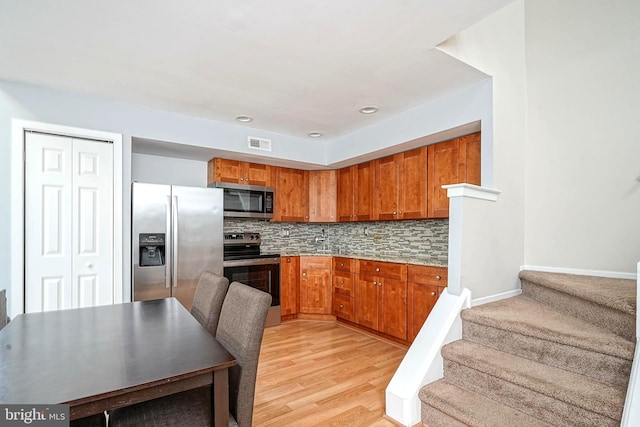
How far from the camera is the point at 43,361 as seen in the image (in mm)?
1138

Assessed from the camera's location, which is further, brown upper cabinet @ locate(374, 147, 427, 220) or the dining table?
brown upper cabinet @ locate(374, 147, 427, 220)

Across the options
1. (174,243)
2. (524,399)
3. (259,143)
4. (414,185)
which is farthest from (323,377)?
(259,143)

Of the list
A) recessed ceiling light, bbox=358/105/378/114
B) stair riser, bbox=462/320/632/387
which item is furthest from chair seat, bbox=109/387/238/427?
recessed ceiling light, bbox=358/105/378/114

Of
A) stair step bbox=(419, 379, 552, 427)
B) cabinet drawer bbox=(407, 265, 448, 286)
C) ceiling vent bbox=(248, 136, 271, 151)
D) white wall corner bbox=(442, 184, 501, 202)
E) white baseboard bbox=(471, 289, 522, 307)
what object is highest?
ceiling vent bbox=(248, 136, 271, 151)

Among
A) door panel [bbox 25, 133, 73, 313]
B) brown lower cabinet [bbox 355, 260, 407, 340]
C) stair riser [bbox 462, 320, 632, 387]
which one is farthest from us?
brown lower cabinet [bbox 355, 260, 407, 340]

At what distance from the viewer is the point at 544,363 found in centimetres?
190

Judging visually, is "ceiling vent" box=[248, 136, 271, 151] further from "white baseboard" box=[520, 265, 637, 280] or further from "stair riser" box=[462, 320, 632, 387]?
"white baseboard" box=[520, 265, 637, 280]

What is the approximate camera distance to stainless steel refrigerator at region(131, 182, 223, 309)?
318 centimetres

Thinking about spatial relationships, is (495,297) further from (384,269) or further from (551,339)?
(384,269)

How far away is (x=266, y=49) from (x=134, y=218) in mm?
2047

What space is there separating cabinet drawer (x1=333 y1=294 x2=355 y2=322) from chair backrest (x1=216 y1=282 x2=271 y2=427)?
2.73 m

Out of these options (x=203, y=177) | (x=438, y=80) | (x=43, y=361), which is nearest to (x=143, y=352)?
(x=43, y=361)

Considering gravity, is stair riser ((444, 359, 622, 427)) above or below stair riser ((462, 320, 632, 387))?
below

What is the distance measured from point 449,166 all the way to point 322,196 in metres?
1.93
